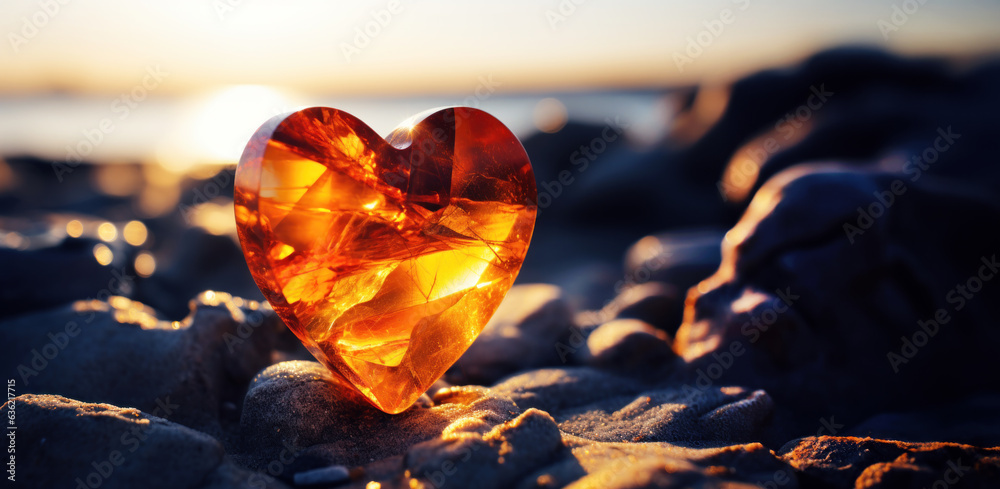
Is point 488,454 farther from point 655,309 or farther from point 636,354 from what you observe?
point 655,309

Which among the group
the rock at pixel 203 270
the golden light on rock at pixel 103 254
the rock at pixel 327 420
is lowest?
the rock at pixel 203 270

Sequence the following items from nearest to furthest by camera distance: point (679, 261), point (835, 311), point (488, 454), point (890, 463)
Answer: point (488, 454)
point (890, 463)
point (835, 311)
point (679, 261)

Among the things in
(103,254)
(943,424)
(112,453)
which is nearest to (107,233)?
(103,254)

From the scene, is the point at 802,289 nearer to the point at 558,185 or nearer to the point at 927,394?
the point at 927,394

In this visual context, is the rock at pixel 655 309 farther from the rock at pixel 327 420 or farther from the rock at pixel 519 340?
the rock at pixel 327 420

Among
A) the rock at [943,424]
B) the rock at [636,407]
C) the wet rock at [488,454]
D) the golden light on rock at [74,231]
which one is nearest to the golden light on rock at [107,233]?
the golden light on rock at [74,231]

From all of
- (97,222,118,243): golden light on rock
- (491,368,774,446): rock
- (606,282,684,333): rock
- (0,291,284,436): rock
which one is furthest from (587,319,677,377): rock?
(97,222,118,243): golden light on rock

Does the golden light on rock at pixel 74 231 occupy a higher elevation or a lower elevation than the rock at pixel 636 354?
higher

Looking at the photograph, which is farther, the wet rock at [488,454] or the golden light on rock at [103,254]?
the golden light on rock at [103,254]
